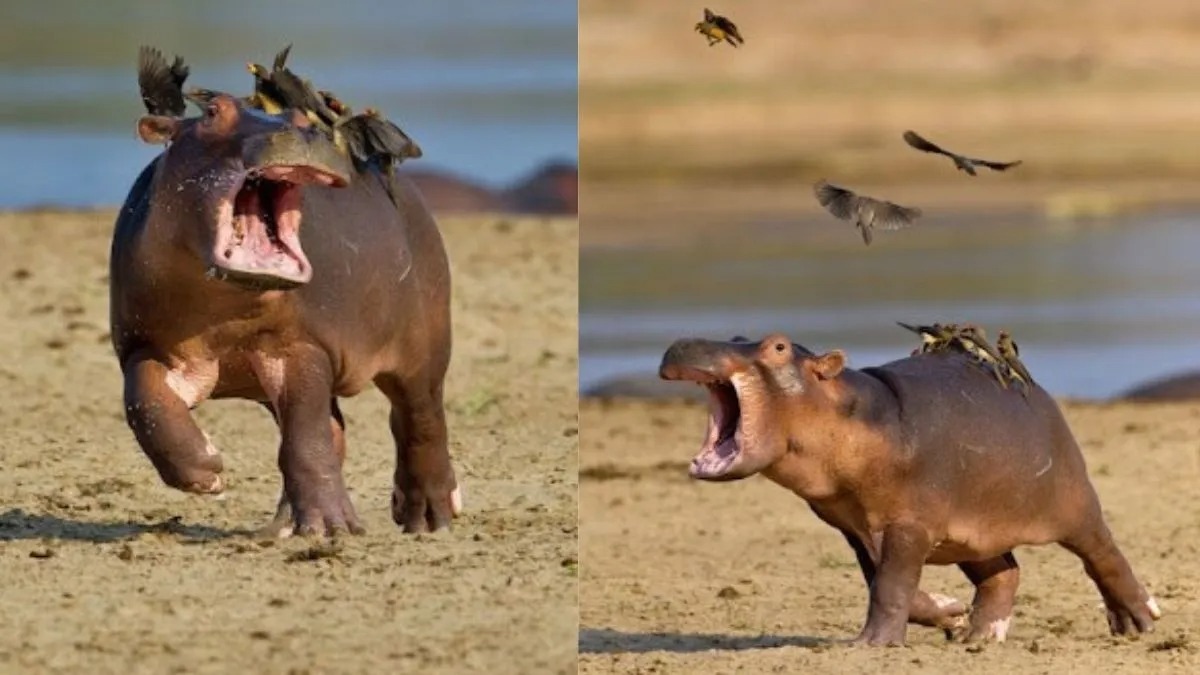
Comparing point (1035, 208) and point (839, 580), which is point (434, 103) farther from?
point (839, 580)

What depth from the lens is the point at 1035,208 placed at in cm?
2550

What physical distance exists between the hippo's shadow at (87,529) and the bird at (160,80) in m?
1.18

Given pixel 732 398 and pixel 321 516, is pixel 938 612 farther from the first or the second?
pixel 321 516

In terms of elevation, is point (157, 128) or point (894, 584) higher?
point (157, 128)

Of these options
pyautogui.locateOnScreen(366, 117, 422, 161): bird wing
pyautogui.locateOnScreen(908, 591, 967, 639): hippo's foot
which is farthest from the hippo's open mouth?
pyautogui.locateOnScreen(908, 591, 967, 639): hippo's foot

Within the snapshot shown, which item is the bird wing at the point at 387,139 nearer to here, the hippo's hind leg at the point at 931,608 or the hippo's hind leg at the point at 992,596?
the hippo's hind leg at the point at 931,608

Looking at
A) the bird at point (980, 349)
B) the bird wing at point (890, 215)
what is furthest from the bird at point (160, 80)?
the bird at point (980, 349)

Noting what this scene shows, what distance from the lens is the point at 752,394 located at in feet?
25.4

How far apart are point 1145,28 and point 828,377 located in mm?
31187

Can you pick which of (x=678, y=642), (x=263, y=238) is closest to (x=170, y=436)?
(x=263, y=238)

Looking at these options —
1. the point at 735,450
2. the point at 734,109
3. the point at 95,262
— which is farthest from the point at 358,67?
the point at 735,450

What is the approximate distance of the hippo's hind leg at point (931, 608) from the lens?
812 centimetres

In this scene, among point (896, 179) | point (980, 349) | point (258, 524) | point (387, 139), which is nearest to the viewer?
point (387, 139)

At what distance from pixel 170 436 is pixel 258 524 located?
3.20ft
